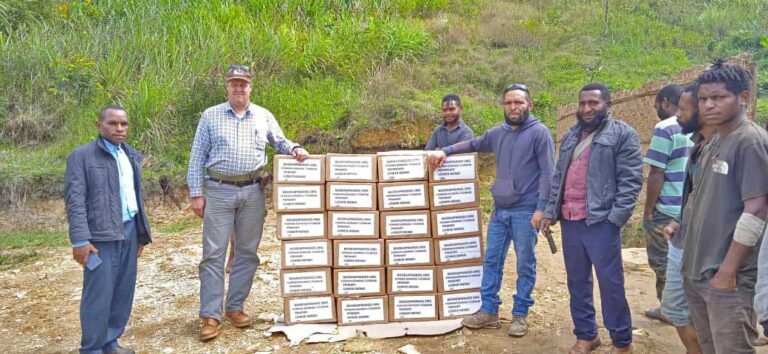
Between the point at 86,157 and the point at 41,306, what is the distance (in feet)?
8.34

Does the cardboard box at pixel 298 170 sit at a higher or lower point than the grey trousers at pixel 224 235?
higher

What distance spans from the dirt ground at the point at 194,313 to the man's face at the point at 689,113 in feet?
5.19

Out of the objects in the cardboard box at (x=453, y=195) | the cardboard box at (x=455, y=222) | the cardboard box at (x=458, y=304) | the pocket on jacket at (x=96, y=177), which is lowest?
A: the cardboard box at (x=458, y=304)

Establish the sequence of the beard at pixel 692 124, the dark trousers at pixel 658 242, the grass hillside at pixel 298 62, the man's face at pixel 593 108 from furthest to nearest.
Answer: the grass hillside at pixel 298 62 → the dark trousers at pixel 658 242 → the man's face at pixel 593 108 → the beard at pixel 692 124

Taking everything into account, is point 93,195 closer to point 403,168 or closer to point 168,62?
point 403,168

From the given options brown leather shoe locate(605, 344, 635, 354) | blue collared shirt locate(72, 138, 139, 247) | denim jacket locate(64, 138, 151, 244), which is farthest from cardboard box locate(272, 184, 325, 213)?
brown leather shoe locate(605, 344, 635, 354)

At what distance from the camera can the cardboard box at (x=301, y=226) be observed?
4.27m

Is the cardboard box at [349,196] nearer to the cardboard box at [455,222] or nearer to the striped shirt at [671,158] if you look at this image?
the cardboard box at [455,222]

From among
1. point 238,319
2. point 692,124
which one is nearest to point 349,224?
point 238,319

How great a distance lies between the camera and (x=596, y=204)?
11.4ft

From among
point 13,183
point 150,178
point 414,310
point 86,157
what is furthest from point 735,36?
point 13,183

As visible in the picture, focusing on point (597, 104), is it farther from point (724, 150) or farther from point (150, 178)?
point (150, 178)

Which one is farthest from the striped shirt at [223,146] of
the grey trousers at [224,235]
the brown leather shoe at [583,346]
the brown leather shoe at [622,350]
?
the brown leather shoe at [622,350]

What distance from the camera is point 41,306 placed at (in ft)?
17.6
